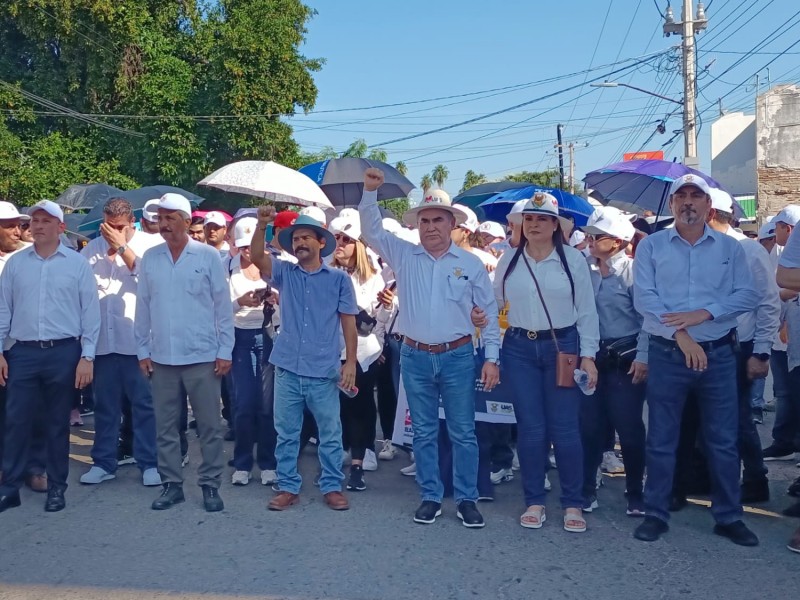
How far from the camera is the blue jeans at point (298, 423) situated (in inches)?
225

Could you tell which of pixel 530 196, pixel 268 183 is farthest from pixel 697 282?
pixel 530 196

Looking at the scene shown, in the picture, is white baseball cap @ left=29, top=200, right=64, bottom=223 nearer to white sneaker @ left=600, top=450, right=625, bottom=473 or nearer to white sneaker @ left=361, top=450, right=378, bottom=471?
white sneaker @ left=361, top=450, right=378, bottom=471

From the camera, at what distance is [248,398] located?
636cm

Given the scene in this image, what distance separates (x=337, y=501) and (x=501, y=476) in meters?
1.39

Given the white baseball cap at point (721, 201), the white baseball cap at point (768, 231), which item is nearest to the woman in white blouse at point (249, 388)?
the white baseball cap at point (721, 201)

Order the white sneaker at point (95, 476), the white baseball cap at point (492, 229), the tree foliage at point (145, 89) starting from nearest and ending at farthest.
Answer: the white sneaker at point (95, 476) → the white baseball cap at point (492, 229) → the tree foliage at point (145, 89)

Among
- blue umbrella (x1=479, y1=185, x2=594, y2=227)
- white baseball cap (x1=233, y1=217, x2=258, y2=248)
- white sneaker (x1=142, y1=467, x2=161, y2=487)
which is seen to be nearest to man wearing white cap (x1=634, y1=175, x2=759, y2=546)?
blue umbrella (x1=479, y1=185, x2=594, y2=227)

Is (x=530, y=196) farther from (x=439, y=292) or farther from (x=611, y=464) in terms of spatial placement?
(x=439, y=292)

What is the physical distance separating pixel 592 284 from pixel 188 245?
2765 mm

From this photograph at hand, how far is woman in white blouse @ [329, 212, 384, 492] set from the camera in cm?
639

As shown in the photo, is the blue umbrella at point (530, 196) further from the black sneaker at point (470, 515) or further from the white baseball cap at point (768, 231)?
the black sneaker at point (470, 515)

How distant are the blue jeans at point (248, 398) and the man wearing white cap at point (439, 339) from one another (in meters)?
1.43

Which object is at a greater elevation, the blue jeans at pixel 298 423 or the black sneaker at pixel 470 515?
the blue jeans at pixel 298 423

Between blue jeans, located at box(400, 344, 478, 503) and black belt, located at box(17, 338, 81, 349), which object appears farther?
black belt, located at box(17, 338, 81, 349)
